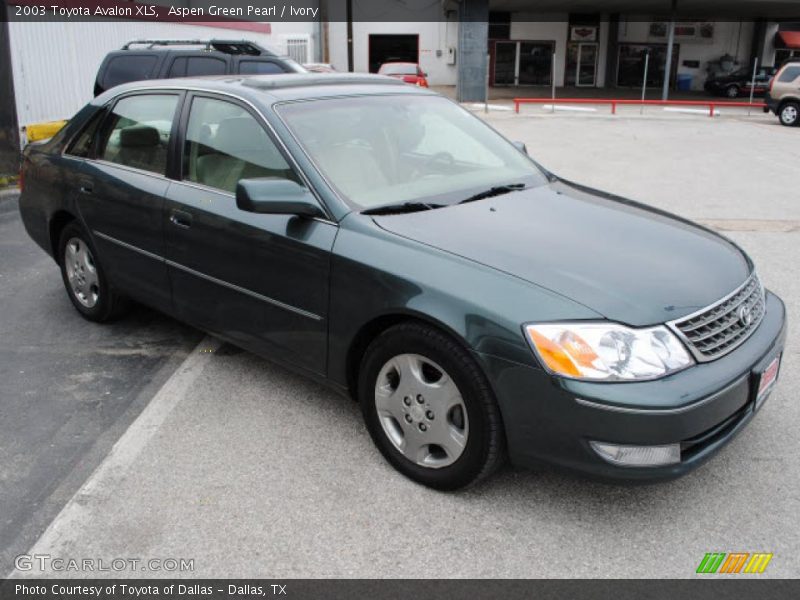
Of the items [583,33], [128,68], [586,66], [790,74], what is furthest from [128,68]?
[586,66]

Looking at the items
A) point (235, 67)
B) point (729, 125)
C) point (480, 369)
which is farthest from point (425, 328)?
point (729, 125)

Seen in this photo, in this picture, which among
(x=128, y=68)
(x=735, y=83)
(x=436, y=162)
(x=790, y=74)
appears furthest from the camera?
(x=735, y=83)

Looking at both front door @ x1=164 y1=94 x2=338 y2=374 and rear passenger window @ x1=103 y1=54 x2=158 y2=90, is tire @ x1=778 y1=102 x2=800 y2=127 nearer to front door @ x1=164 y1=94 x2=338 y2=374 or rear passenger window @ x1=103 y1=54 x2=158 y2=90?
rear passenger window @ x1=103 y1=54 x2=158 y2=90

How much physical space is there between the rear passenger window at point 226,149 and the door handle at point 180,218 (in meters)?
0.19

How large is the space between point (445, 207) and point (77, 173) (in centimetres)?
265

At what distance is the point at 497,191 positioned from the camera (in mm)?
3760

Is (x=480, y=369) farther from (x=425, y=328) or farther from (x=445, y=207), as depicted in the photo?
(x=445, y=207)

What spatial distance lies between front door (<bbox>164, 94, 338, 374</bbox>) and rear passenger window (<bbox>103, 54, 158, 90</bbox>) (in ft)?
25.5

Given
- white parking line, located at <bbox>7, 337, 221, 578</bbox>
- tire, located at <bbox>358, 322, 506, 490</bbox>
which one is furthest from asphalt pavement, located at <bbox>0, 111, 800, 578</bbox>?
tire, located at <bbox>358, 322, 506, 490</bbox>

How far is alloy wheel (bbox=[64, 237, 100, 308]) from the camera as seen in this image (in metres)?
4.85

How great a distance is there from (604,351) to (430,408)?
756 mm

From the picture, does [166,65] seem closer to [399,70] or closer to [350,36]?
[399,70]

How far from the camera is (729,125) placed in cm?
2034

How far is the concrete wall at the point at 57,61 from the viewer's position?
37.4 feet
